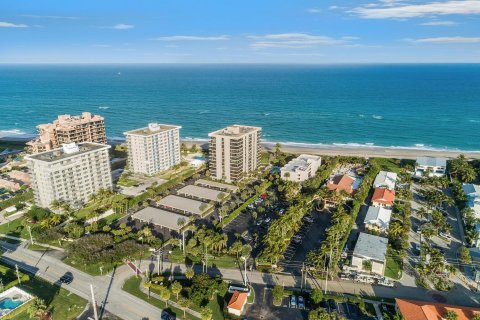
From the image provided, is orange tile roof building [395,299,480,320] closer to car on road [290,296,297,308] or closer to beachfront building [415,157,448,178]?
car on road [290,296,297,308]

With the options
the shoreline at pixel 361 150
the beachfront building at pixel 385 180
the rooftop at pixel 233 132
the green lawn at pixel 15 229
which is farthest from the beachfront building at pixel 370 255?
the green lawn at pixel 15 229

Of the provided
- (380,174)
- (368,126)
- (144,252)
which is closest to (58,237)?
(144,252)

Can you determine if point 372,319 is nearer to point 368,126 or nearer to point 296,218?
point 296,218

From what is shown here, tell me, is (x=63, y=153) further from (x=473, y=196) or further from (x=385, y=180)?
(x=473, y=196)

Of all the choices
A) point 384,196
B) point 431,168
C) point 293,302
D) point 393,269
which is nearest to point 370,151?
point 431,168

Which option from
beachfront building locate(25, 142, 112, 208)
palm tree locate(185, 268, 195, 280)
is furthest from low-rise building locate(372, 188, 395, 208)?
beachfront building locate(25, 142, 112, 208)

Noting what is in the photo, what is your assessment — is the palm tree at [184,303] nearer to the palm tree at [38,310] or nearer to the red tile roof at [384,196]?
the palm tree at [38,310]
